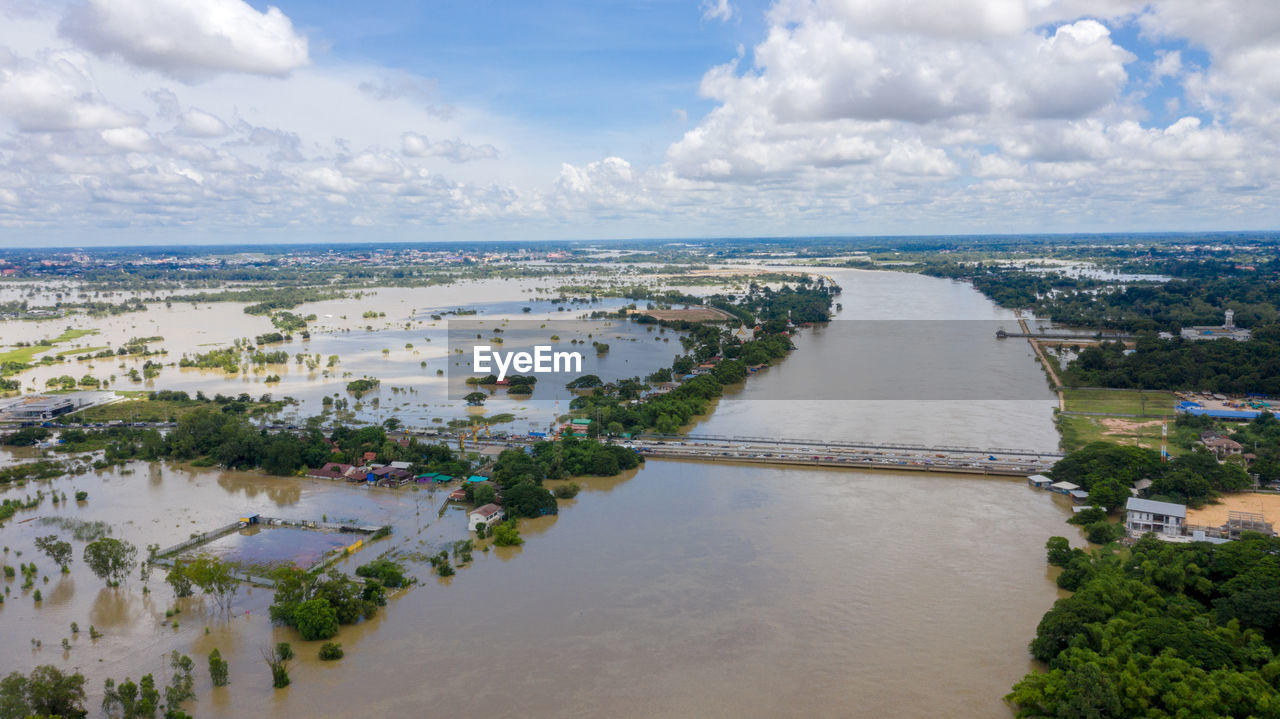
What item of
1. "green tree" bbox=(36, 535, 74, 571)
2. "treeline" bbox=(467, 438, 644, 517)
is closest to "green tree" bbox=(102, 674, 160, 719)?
"green tree" bbox=(36, 535, 74, 571)

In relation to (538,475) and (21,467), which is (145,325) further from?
(538,475)

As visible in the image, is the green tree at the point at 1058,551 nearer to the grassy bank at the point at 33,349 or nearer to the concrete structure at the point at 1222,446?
the concrete structure at the point at 1222,446

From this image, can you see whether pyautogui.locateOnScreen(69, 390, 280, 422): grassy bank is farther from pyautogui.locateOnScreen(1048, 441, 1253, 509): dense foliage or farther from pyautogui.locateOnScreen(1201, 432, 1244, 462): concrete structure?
pyautogui.locateOnScreen(1201, 432, 1244, 462): concrete structure

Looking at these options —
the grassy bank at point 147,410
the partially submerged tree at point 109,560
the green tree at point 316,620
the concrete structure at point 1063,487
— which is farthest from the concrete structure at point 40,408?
the concrete structure at point 1063,487

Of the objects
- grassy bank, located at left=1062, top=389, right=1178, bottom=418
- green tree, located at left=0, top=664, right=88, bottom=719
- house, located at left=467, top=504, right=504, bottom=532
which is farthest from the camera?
grassy bank, located at left=1062, top=389, right=1178, bottom=418

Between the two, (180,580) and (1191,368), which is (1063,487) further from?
(180,580)

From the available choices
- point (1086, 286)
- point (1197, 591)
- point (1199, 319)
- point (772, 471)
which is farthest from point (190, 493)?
point (1086, 286)
